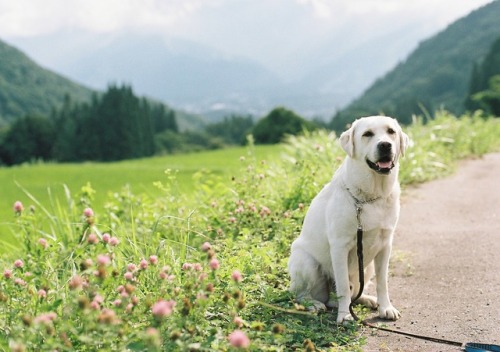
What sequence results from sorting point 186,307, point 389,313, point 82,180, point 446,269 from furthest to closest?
1. point 82,180
2. point 446,269
3. point 389,313
4. point 186,307

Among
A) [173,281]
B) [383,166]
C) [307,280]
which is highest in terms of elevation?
Result: [383,166]

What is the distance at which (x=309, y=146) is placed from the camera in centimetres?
1172

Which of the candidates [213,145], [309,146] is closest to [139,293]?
[309,146]

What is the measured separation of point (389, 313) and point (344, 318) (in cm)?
41

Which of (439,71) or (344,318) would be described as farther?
(439,71)

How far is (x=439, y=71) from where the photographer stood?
131 meters

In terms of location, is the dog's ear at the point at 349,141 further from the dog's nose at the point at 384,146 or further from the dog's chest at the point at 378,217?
the dog's chest at the point at 378,217

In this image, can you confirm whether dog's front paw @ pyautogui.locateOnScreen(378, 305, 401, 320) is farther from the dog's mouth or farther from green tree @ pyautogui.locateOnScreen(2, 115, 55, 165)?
green tree @ pyautogui.locateOnScreen(2, 115, 55, 165)

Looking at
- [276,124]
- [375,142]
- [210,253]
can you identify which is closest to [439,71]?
[276,124]

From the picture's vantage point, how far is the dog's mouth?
4098 millimetres

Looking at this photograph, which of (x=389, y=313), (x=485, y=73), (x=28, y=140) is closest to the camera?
(x=389, y=313)

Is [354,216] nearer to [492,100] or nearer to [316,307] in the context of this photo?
[316,307]

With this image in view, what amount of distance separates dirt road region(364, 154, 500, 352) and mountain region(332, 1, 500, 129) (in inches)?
3497

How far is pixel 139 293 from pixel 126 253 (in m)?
1.29
